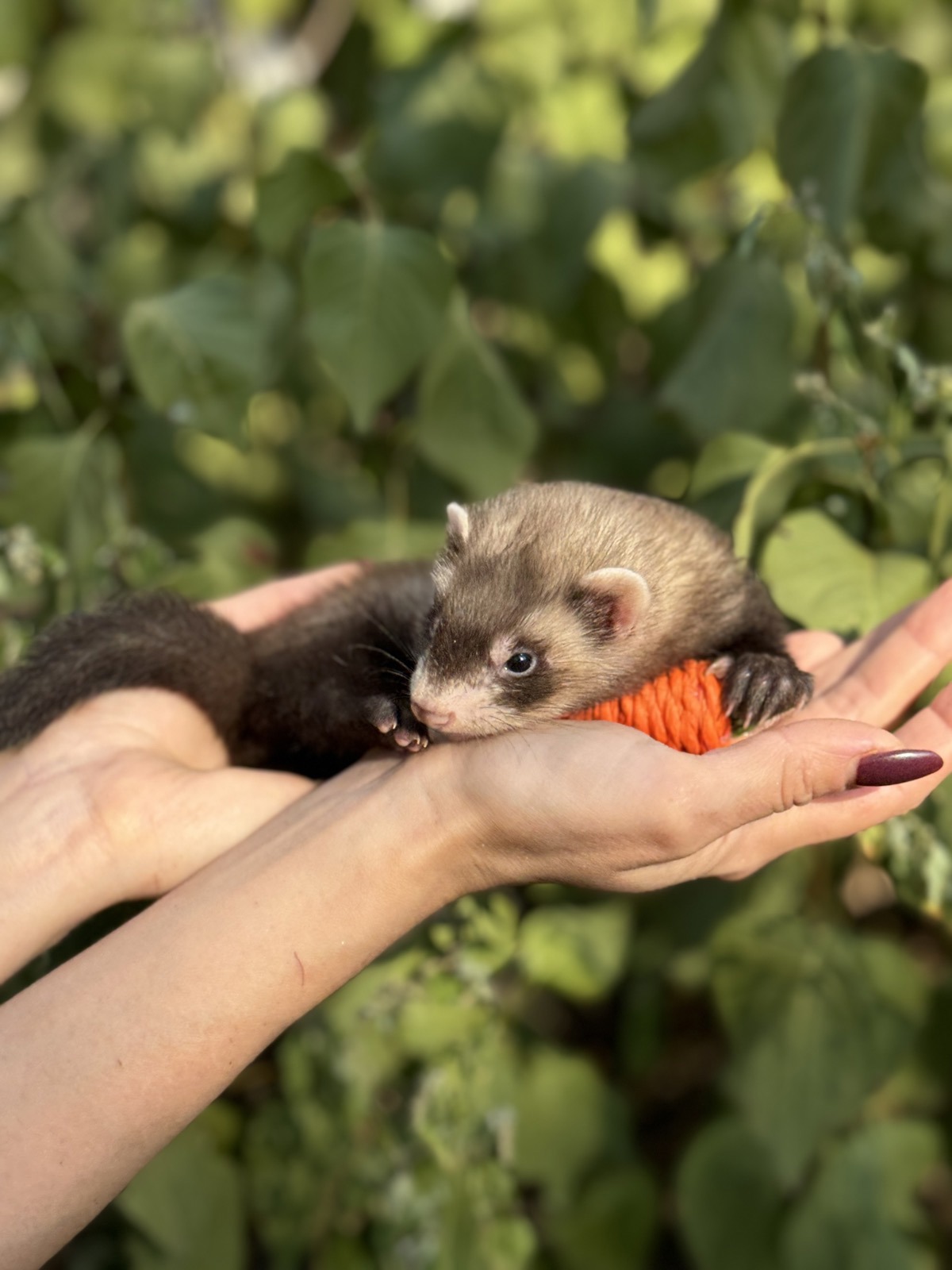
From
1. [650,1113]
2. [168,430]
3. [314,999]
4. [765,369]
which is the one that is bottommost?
[650,1113]

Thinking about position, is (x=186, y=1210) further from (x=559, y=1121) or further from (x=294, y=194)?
(x=294, y=194)

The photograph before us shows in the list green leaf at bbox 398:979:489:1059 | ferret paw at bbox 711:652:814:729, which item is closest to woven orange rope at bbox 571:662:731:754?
ferret paw at bbox 711:652:814:729

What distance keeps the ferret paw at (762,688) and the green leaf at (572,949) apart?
2.12 feet

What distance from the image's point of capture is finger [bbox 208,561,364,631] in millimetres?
2320

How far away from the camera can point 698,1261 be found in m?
2.29

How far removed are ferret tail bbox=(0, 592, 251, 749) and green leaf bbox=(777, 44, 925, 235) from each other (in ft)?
4.12

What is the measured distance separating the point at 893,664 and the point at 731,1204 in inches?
43.3

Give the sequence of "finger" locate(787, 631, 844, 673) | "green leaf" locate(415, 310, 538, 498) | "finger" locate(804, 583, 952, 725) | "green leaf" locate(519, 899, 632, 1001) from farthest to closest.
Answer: "green leaf" locate(415, 310, 538, 498) → "green leaf" locate(519, 899, 632, 1001) → "finger" locate(787, 631, 844, 673) → "finger" locate(804, 583, 952, 725)

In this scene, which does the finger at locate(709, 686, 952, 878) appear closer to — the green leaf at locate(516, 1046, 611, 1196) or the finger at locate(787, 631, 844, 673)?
the finger at locate(787, 631, 844, 673)

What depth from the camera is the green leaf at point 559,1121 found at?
7.88ft

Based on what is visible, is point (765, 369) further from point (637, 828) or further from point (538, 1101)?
point (538, 1101)

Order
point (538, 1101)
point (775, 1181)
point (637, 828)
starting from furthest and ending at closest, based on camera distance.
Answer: point (538, 1101) < point (775, 1181) < point (637, 828)

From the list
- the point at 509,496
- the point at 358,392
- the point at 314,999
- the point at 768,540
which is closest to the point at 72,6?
the point at 358,392

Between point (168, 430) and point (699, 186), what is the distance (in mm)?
1649
